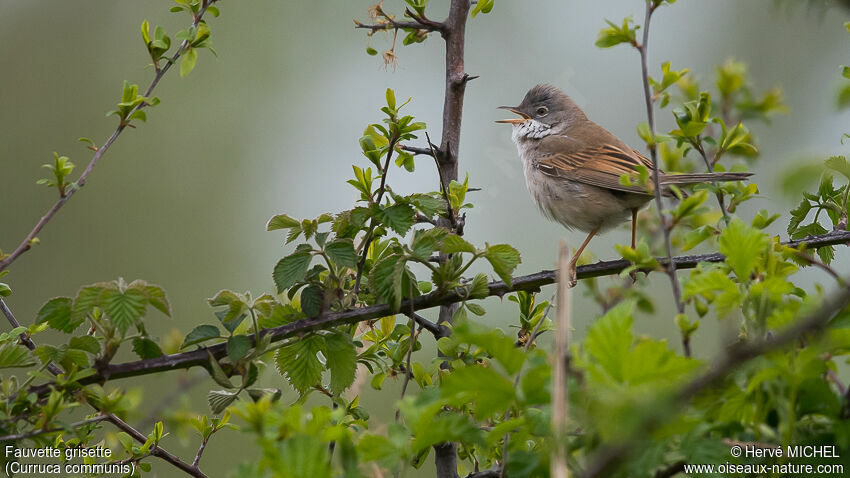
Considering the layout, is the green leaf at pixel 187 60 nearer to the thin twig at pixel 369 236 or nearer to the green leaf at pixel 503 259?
the thin twig at pixel 369 236

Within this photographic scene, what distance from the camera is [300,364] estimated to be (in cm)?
221

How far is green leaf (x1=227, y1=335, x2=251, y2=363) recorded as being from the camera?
77.8 inches

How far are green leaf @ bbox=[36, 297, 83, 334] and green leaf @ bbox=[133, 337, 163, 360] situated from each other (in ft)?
0.50

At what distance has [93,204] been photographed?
8.62 metres

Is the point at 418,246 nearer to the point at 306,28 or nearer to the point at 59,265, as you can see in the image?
the point at 59,265

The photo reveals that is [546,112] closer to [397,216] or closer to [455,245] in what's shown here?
[397,216]

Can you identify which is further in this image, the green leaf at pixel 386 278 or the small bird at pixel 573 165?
the small bird at pixel 573 165

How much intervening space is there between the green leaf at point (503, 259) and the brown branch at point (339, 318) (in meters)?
0.12

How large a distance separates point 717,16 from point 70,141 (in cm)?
843

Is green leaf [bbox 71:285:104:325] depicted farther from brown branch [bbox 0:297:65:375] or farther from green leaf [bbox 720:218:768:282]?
green leaf [bbox 720:218:768:282]

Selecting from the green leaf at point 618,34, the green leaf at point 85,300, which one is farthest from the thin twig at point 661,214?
the green leaf at point 85,300

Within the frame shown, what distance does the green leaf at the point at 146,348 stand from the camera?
6.67 ft

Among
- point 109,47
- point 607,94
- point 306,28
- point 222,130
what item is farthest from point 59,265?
point 607,94

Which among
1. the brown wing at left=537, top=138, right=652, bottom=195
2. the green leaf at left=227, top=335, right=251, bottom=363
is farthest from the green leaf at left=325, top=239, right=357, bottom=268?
the brown wing at left=537, top=138, right=652, bottom=195
